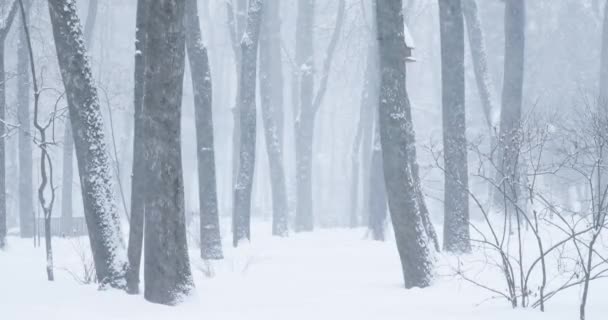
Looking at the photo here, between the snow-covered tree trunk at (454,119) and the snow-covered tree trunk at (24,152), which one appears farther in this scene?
the snow-covered tree trunk at (24,152)

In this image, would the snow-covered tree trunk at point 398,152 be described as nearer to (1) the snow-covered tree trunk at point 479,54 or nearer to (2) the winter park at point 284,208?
(2) the winter park at point 284,208

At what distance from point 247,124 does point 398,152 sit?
6.90 metres

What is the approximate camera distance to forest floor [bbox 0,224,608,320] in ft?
18.9

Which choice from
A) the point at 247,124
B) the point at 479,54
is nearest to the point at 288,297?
the point at 247,124

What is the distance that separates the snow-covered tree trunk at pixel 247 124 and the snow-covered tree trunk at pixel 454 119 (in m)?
4.52

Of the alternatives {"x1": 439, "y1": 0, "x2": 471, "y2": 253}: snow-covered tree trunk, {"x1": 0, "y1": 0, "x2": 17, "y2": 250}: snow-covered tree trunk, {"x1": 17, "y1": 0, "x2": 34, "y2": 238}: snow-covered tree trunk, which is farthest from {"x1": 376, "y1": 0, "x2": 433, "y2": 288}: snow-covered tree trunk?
{"x1": 17, "y1": 0, "x2": 34, "y2": 238}: snow-covered tree trunk

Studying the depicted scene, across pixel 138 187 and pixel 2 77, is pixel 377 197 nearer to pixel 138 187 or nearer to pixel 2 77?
pixel 2 77

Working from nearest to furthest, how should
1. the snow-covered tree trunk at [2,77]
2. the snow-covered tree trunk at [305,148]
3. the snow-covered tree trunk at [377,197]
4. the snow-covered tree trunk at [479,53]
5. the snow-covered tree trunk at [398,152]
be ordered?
1. the snow-covered tree trunk at [398,152]
2. the snow-covered tree trunk at [2,77]
3. the snow-covered tree trunk at [377,197]
4. the snow-covered tree trunk at [479,53]
5. the snow-covered tree trunk at [305,148]

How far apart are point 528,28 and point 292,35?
1103 centimetres

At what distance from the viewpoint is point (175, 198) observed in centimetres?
629

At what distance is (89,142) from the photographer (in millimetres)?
7059

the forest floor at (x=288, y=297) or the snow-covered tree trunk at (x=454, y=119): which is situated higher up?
the snow-covered tree trunk at (x=454, y=119)

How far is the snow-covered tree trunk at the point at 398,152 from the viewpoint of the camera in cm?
729

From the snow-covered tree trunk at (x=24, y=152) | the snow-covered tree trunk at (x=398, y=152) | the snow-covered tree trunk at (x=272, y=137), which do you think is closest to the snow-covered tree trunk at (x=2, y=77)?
the snow-covered tree trunk at (x=24, y=152)
